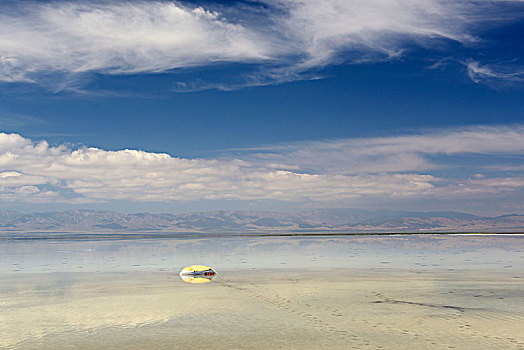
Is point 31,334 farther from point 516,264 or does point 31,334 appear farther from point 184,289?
point 516,264

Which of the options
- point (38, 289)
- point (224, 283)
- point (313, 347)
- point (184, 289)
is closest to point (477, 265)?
point (224, 283)

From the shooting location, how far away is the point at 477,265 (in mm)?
49062

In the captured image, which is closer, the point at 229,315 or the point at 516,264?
the point at 229,315

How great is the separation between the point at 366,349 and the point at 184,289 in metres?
18.4

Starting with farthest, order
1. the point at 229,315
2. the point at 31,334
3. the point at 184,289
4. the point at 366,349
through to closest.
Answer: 1. the point at 184,289
2. the point at 229,315
3. the point at 31,334
4. the point at 366,349

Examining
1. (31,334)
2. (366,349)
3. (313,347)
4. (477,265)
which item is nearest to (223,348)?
(313,347)

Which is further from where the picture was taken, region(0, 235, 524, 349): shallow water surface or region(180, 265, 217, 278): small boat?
region(180, 265, 217, 278): small boat

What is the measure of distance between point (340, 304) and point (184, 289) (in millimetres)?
11604

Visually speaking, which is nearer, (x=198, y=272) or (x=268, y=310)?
(x=268, y=310)

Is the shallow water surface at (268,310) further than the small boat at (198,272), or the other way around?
the small boat at (198,272)

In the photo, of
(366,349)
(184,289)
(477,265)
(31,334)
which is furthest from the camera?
(477,265)

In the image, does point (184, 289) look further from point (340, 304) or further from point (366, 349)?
point (366, 349)

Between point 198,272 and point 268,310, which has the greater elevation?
point 198,272

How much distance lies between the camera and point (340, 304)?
27500mm
